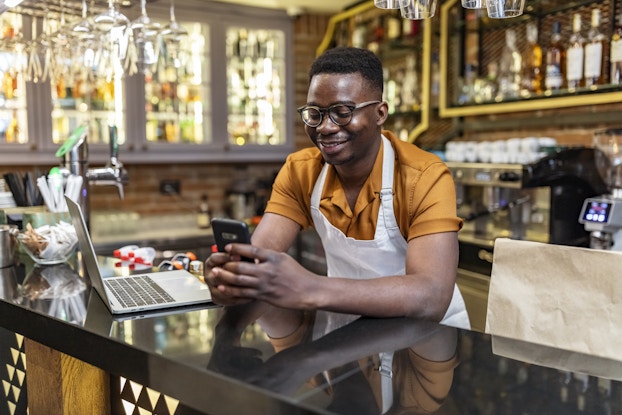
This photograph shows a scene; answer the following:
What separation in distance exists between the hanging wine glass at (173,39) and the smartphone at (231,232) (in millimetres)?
1359

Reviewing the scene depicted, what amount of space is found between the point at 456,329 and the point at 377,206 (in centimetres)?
49

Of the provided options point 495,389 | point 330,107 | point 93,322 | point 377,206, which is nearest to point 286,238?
point 377,206

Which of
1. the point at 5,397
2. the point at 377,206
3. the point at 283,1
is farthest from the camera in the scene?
the point at 283,1

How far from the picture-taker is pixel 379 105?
1.55 metres

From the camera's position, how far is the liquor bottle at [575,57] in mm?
2898

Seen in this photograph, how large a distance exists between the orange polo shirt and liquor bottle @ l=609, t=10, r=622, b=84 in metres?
1.47

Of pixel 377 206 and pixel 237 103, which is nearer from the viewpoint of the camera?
pixel 377 206

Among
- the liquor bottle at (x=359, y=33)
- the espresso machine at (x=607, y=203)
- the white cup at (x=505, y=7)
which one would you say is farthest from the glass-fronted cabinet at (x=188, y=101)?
the white cup at (x=505, y=7)

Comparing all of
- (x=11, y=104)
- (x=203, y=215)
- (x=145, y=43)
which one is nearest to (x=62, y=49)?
(x=145, y=43)

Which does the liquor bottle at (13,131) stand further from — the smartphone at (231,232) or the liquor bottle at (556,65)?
the smartphone at (231,232)

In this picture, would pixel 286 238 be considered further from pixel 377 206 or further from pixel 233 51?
pixel 233 51

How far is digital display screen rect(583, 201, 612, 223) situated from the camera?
93.0 inches

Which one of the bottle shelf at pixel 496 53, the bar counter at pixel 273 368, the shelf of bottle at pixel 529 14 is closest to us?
the bar counter at pixel 273 368

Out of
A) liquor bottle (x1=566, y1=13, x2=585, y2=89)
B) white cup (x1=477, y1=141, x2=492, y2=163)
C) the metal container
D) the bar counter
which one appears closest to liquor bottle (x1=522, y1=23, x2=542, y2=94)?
liquor bottle (x1=566, y1=13, x2=585, y2=89)
